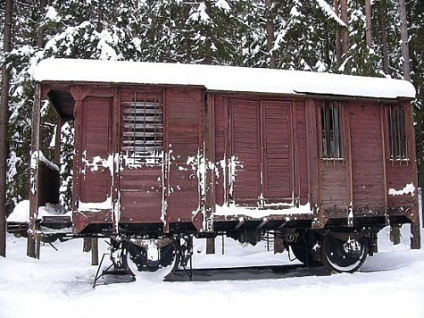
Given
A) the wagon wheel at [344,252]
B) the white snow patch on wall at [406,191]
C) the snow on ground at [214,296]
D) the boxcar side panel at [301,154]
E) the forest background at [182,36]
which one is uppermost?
→ the forest background at [182,36]

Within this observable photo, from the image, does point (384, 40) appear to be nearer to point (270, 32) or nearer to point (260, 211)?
point (270, 32)

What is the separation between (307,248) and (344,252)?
0.88 meters

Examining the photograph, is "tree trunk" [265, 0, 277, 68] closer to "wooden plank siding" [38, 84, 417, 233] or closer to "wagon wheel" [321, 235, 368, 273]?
"wooden plank siding" [38, 84, 417, 233]

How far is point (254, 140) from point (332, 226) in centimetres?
259

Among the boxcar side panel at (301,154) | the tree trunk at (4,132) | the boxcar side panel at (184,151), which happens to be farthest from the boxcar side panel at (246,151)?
the tree trunk at (4,132)

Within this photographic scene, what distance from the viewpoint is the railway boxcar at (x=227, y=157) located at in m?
8.48

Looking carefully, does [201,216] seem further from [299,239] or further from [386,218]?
[386,218]

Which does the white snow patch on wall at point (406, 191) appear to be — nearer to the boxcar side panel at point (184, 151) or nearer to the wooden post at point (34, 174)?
the boxcar side panel at point (184, 151)

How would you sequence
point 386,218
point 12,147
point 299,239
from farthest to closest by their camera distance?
point 12,147
point 299,239
point 386,218

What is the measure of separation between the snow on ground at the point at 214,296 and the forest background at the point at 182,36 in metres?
7.82

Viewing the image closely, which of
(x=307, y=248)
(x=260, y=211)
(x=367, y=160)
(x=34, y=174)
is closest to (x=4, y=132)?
(x=34, y=174)

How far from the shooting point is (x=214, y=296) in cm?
700

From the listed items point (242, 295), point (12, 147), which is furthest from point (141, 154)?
point (12, 147)

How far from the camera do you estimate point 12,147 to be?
23156 mm
